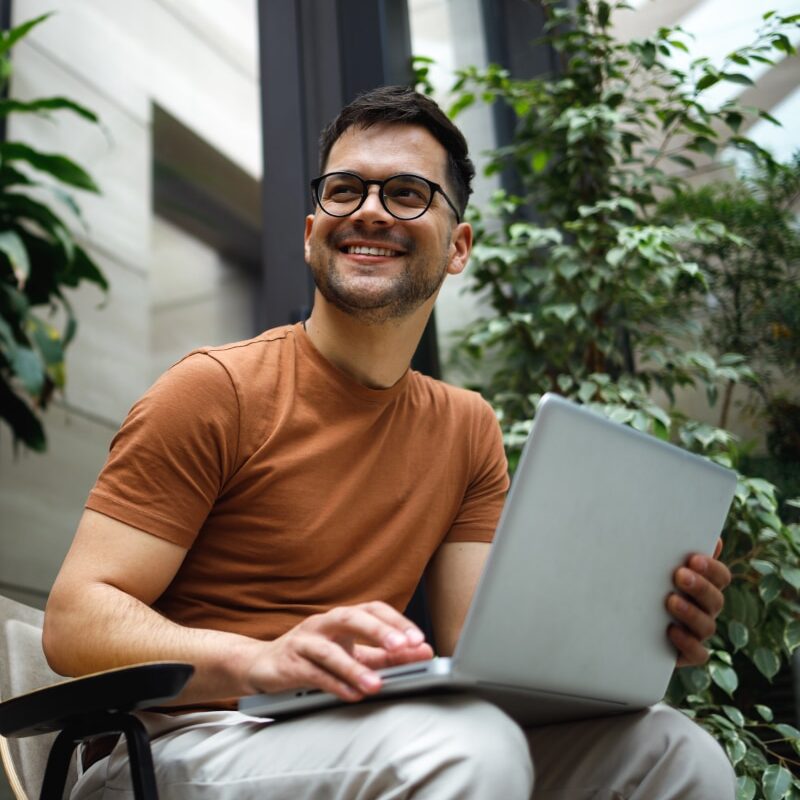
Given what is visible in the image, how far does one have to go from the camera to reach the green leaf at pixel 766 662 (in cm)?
192

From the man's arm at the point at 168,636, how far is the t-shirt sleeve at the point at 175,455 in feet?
0.08

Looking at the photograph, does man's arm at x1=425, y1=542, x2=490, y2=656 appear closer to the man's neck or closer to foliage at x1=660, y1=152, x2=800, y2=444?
the man's neck

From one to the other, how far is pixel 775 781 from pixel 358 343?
3.56 feet

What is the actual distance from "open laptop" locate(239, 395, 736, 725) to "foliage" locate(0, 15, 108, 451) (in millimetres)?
2203

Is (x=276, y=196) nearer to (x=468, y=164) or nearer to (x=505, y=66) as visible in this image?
(x=468, y=164)

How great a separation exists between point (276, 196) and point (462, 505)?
1048mm

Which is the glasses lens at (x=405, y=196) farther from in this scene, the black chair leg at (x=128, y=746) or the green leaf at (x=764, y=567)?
the green leaf at (x=764, y=567)

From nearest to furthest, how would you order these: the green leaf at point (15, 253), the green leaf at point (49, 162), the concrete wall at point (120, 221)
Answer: the green leaf at point (15, 253) → the green leaf at point (49, 162) → the concrete wall at point (120, 221)

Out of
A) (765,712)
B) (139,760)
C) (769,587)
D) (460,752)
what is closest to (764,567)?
(769,587)

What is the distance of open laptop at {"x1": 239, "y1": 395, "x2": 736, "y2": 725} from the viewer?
2.95ft

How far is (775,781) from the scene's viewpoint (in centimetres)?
175

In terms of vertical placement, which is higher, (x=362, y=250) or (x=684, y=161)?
(x=684, y=161)

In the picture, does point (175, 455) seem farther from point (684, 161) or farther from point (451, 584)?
point (684, 161)

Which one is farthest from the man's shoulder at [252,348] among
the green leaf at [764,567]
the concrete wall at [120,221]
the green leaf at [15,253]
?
the concrete wall at [120,221]
